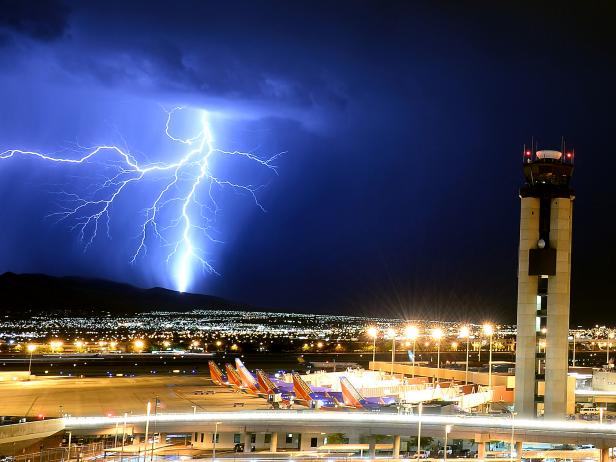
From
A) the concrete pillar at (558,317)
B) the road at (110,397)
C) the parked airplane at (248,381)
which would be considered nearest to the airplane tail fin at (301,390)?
the road at (110,397)

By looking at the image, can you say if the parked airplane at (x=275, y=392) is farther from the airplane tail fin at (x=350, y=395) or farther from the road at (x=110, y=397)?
the airplane tail fin at (x=350, y=395)

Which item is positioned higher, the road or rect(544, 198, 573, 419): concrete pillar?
rect(544, 198, 573, 419): concrete pillar

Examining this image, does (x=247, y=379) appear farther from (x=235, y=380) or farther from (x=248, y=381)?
(x=235, y=380)

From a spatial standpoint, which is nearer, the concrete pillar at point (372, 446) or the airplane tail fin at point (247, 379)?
the concrete pillar at point (372, 446)

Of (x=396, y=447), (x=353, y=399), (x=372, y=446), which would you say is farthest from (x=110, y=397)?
(x=396, y=447)

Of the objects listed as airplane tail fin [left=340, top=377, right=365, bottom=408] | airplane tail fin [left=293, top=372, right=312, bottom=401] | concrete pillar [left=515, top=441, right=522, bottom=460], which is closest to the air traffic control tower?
concrete pillar [left=515, top=441, right=522, bottom=460]

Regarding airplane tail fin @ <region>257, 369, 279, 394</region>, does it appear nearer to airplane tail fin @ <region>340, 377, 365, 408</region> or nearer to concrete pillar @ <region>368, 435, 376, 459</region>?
airplane tail fin @ <region>340, 377, 365, 408</region>
